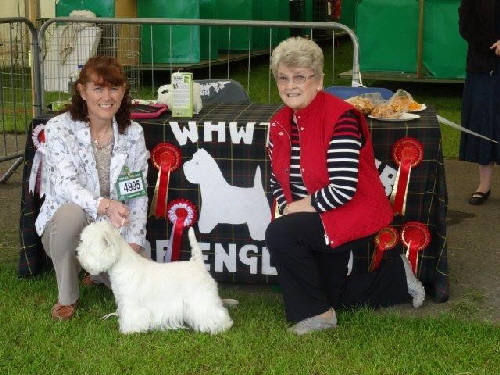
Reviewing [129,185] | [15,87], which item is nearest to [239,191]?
[129,185]

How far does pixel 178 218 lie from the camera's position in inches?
177

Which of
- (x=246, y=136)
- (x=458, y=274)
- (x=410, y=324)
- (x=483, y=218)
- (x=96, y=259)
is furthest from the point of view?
(x=483, y=218)

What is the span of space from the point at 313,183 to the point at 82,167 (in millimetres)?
1121

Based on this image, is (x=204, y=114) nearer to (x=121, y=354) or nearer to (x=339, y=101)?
(x=339, y=101)

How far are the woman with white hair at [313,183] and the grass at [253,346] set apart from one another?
0.20m

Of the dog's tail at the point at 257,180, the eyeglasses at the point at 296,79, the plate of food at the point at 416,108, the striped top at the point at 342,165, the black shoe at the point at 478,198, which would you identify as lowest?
Result: the black shoe at the point at 478,198

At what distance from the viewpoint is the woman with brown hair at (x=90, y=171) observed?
4.02 m

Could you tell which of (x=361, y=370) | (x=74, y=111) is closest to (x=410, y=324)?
(x=361, y=370)

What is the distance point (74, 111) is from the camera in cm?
414

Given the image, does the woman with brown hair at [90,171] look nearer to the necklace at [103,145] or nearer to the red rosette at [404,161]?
the necklace at [103,145]

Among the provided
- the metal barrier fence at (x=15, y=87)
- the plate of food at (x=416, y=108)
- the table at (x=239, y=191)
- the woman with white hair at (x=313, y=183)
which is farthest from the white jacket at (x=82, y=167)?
the metal barrier fence at (x=15, y=87)

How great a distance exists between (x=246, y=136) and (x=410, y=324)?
1234 mm

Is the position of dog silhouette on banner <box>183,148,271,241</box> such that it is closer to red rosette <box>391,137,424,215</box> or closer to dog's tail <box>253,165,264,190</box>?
dog's tail <box>253,165,264,190</box>

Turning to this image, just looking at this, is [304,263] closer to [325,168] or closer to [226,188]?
[325,168]
